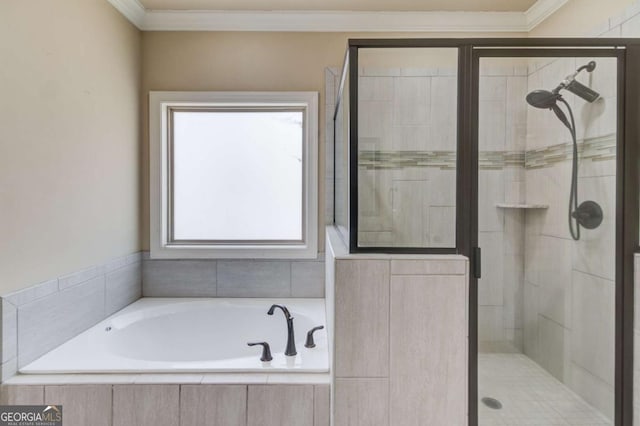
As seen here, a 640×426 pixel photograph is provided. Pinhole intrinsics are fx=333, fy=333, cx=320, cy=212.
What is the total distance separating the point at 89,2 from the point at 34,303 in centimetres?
165

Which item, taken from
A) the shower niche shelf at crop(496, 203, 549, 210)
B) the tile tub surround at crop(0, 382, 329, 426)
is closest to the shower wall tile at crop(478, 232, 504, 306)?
the shower niche shelf at crop(496, 203, 549, 210)

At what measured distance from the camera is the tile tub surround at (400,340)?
1.29 meters

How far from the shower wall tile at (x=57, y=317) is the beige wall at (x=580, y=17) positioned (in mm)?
3093

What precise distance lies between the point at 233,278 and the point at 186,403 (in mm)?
1084

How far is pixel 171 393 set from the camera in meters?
1.42

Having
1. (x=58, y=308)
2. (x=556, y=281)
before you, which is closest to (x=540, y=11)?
(x=556, y=281)

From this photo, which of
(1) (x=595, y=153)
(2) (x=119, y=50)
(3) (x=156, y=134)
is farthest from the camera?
(3) (x=156, y=134)

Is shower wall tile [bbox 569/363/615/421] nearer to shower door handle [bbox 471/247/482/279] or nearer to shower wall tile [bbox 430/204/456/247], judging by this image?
shower door handle [bbox 471/247/482/279]

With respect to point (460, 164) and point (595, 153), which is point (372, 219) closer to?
point (460, 164)

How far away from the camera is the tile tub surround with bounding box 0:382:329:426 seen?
141cm

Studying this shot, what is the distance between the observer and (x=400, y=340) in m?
1.29

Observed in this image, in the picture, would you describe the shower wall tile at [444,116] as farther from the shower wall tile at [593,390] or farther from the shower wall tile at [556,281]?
the shower wall tile at [593,390]

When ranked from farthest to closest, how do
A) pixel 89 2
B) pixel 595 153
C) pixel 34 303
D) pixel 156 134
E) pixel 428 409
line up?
pixel 156 134 → pixel 89 2 → pixel 34 303 → pixel 595 153 → pixel 428 409

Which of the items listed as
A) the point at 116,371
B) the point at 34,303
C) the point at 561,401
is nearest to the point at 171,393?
the point at 116,371
